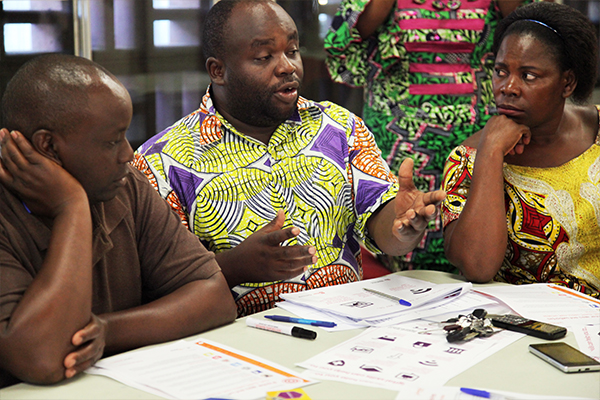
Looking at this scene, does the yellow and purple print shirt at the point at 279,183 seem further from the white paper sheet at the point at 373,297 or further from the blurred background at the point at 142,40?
the blurred background at the point at 142,40

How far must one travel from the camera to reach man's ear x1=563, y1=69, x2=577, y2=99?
2119 millimetres

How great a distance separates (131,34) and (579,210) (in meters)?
2.64

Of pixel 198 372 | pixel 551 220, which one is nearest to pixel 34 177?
pixel 198 372

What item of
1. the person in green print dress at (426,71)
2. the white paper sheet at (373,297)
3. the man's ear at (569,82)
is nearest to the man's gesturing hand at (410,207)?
the white paper sheet at (373,297)

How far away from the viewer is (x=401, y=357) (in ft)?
4.33

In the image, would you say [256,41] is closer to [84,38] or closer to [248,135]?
[248,135]

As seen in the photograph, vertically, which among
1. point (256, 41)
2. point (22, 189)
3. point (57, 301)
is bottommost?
point (57, 301)

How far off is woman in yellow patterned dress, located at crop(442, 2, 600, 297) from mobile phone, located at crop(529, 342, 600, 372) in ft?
1.90

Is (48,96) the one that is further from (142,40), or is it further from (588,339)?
(142,40)

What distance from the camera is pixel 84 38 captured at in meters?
3.48

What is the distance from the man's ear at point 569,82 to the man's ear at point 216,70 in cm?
107

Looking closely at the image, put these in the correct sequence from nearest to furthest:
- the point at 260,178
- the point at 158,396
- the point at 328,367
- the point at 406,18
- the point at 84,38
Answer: the point at 158,396
the point at 328,367
the point at 260,178
the point at 406,18
the point at 84,38

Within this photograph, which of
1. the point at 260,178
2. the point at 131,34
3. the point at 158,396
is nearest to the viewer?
the point at 158,396

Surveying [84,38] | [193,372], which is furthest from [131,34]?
[193,372]
